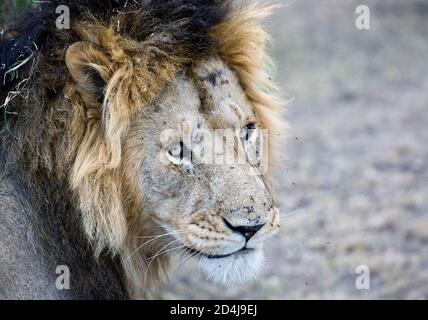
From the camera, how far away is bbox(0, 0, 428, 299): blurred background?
6.77m

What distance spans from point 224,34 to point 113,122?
2.92 feet

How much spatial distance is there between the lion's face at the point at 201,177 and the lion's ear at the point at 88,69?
276 millimetres

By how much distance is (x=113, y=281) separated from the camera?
4.63 metres

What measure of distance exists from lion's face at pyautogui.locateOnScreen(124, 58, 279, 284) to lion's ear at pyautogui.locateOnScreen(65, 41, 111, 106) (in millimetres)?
276

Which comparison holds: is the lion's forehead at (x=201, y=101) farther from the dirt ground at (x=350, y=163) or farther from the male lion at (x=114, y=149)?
the dirt ground at (x=350, y=163)

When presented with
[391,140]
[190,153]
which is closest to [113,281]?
[190,153]

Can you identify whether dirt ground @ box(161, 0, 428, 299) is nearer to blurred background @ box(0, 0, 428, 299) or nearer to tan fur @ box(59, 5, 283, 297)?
blurred background @ box(0, 0, 428, 299)

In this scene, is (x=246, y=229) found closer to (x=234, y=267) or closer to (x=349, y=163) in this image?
(x=234, y=267)

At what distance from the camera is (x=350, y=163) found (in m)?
8.83

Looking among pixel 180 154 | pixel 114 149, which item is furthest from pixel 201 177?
pixel 114 149

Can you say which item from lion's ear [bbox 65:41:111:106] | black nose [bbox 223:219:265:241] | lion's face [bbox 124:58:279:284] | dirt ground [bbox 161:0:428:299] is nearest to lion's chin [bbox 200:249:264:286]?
lion's face [bbox 124:58:279:284]

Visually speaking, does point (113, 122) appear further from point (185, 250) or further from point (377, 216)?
point (377, 216)

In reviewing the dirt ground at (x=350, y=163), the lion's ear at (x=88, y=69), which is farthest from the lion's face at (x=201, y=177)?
the dirt ground at (x=350, y=163)

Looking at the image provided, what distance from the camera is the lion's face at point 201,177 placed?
13.8 feet
